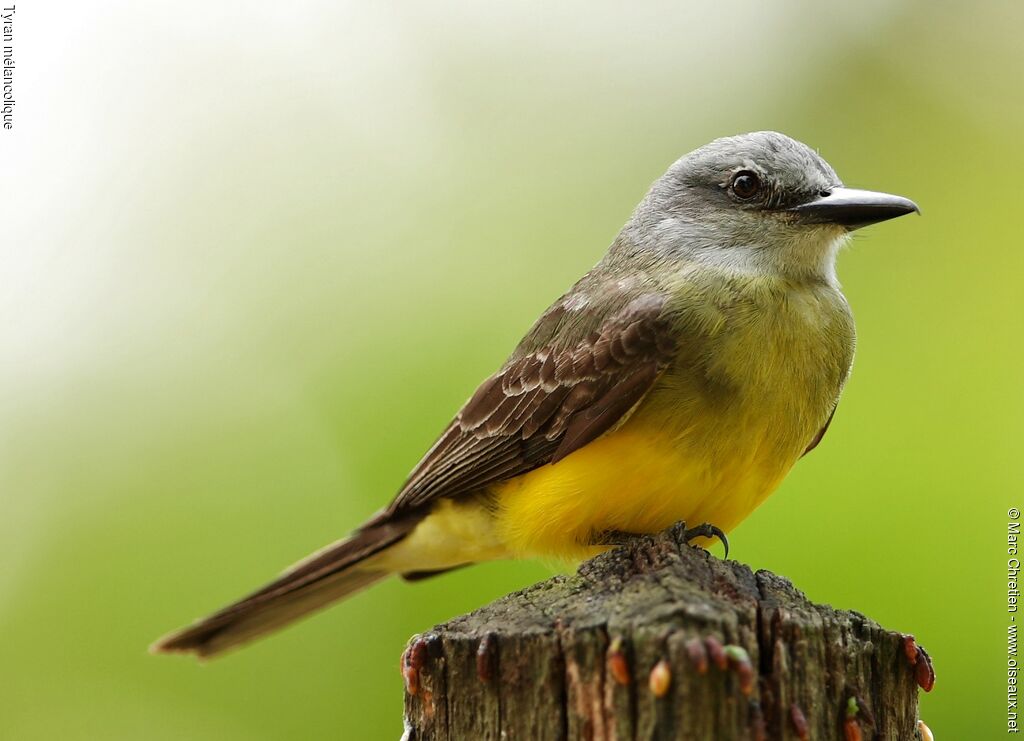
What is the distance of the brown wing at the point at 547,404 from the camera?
15.7ft

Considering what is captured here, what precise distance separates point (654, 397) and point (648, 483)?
1.15ft

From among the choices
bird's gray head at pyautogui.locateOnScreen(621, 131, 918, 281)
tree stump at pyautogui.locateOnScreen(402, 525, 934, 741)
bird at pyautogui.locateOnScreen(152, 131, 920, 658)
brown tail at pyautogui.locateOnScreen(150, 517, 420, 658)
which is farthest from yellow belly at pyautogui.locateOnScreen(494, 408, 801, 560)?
tree stump at pyautogui.locateOnScreen(402, 525, 934, 741)

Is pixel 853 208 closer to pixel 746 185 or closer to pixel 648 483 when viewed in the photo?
pixel 746 185

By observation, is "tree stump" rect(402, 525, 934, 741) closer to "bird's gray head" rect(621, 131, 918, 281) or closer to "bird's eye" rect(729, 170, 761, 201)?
"bird's gray head" rect(621, 131, 918, 281)

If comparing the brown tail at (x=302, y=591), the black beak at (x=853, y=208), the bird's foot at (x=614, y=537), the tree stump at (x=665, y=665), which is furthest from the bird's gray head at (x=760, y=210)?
the tree stump at (x=665, y=665)

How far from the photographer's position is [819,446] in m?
5.99

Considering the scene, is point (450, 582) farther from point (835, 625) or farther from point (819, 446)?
point (835, 625)

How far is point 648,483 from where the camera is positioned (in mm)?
4672

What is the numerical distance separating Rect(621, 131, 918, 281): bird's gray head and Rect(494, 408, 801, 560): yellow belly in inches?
36.2

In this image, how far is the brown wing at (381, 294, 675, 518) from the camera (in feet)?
15.7

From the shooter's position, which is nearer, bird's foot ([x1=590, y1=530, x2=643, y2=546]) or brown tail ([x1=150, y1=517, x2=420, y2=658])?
bird's foot ([x1=590, y1=530, x2=643, y2=546])

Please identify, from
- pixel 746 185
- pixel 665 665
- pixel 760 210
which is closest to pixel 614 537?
pixel 760 210

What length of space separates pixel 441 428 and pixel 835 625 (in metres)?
3.32

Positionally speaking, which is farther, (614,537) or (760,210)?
(760,210)
